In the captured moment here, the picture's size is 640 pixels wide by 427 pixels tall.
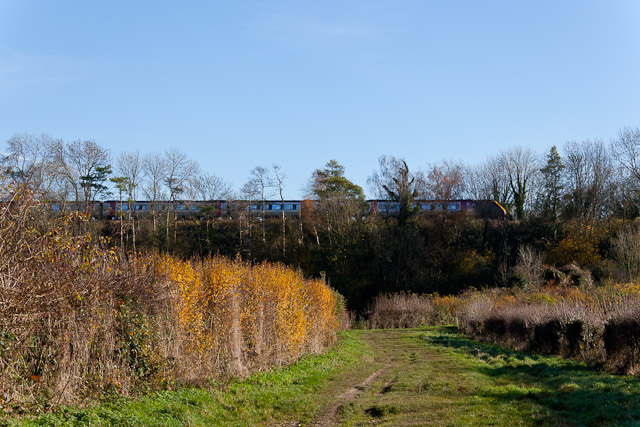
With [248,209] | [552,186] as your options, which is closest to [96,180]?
[248,209]

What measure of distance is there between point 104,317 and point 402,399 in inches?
265

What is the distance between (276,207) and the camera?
217 ft

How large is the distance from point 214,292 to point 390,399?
5172mm

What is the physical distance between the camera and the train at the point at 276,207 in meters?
59.2

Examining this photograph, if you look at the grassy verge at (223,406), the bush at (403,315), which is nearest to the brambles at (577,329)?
the grassy verge at (223,406)

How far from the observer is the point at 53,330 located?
9.06 metres

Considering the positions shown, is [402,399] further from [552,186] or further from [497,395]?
[552,186]

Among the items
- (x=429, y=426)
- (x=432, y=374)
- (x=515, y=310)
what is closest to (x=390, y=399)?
(x=429, y=426)

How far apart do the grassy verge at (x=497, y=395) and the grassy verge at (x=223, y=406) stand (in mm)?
1319

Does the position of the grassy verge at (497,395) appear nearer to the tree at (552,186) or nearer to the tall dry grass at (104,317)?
the tall dry grass at (104,317)

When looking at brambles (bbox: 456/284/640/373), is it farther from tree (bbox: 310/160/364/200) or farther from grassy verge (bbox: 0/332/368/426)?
tree (bbox: 310/160/364/200)

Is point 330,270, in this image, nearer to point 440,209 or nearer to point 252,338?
point 440,209

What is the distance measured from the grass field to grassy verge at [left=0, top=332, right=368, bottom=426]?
2cm

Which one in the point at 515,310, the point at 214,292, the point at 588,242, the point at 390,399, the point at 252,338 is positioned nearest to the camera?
the point at 390,399
